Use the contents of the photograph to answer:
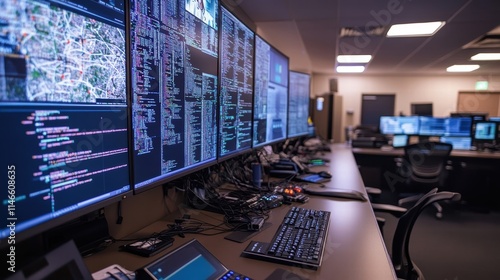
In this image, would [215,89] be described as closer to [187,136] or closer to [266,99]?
[187,136]

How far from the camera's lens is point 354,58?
19.9 ft

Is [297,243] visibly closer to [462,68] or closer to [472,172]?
[472,172]

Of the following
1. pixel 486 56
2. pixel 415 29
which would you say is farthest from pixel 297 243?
pixel 486 56

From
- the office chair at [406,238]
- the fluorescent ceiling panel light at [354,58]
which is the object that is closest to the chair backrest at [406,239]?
the office chair at [406,238]

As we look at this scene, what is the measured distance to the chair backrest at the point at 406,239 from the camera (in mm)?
1220

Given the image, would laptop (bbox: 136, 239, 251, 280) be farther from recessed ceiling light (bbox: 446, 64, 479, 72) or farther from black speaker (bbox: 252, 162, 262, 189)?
recessed ceiling light (bbox: 446, 64, 479, 72)

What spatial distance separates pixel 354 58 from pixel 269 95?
4727 millimetres

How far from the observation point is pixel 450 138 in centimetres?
442

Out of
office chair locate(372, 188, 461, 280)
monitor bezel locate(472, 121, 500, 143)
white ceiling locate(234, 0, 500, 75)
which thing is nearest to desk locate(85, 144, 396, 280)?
office chair locate(372, 188, 461, 280)

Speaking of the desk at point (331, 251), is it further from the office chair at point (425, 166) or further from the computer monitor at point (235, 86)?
the office chair at point (425, 166)

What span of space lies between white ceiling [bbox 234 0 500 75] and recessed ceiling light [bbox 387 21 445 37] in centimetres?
10

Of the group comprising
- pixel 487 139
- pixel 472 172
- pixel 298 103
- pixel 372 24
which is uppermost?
pixel 372 24

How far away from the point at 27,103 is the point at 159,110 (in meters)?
0.40

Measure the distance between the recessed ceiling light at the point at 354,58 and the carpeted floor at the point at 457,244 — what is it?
3.32 metres
